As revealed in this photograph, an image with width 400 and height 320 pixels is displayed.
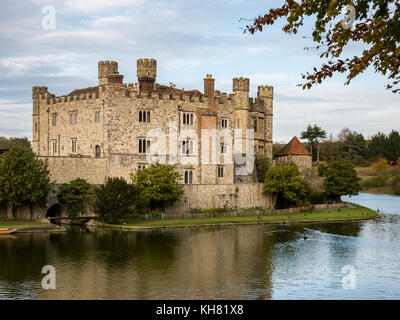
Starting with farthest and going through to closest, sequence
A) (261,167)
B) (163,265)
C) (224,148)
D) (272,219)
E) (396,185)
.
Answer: (396,185)
(261,167)
(224,148)
(272,219)
(163,265)

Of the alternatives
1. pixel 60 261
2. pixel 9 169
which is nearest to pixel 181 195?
pixel 9 169

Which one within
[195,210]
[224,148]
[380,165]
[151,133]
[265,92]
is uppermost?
[265,92]

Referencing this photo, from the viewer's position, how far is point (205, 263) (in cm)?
3262

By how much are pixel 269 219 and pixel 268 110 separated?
1634 cm

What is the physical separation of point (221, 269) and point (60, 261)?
365 inches

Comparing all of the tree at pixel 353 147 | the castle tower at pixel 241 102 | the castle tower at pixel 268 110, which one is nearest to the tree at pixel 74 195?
the castle tower at pixel 241 102

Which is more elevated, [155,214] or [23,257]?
[155,214]

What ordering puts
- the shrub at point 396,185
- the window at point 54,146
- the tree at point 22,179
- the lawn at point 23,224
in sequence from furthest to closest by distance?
1. the shrub at point 396,185
2. the window at point 54,146
3. the tree at point 22,179
4. the lawn at point 23,224

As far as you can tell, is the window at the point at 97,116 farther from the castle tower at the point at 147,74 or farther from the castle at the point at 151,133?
the castle tower at the point at 147,74

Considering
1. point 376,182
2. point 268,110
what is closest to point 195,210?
point 268,110

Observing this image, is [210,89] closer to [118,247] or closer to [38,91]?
[38,91]

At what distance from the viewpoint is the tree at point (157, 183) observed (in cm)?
4775

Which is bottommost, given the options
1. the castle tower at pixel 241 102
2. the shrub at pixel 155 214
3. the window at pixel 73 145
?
the shrub at pixel 155 214

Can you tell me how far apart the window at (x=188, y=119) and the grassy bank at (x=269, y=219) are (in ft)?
32.5
